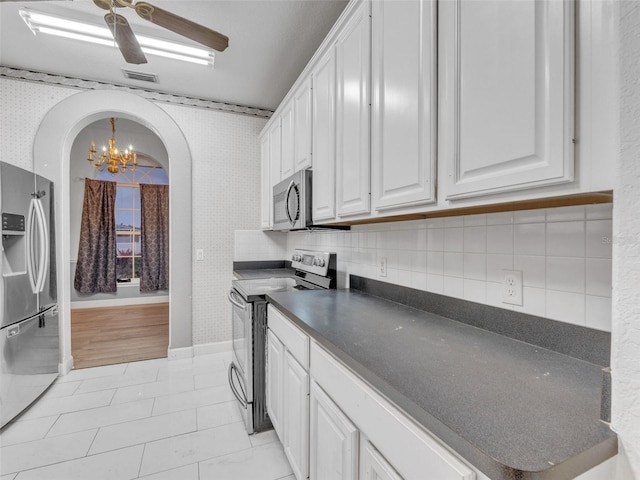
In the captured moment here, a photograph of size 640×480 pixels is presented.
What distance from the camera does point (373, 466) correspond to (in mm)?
835

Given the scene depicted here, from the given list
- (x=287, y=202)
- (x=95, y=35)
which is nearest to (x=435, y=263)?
(x=287, y=202)

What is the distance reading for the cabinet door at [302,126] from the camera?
2.01m

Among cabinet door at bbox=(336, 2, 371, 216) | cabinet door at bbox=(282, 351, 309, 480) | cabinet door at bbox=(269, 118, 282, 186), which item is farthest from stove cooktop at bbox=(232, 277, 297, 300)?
cabinet door at bbox=(269, 118, 282, 186)

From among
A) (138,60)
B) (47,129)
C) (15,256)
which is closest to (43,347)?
(15,256)

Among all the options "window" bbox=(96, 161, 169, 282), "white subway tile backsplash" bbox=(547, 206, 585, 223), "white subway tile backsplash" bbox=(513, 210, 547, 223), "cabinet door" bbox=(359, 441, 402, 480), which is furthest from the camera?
"window" bbox=(96, 161, 169, 282)

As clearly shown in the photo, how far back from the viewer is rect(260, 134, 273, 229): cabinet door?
2.99 m

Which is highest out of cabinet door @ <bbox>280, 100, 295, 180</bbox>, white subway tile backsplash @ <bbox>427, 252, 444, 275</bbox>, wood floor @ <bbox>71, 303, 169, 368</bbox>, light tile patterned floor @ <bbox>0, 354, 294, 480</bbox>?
cabinet door @ <bbox>280, 100, 295, 180</bbox>

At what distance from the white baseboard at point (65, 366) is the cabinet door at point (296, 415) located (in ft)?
7.56

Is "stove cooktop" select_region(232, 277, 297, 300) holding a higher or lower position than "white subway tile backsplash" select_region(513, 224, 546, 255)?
lower

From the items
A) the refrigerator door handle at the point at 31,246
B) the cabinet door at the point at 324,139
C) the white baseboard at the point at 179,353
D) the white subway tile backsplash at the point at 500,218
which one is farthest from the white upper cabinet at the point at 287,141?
the white baseboard at the point at 179,353

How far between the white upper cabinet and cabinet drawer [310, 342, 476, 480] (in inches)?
63.9

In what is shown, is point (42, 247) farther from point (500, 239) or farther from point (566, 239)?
point (566, 239)

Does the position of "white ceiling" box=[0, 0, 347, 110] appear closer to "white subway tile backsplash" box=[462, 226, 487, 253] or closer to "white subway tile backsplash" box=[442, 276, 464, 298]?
"white subway tile backsplash" box=[462, 226, 487, 253]

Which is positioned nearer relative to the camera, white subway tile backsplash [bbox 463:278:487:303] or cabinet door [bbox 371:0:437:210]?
cabinet door [bbox 371:0:437:210]
